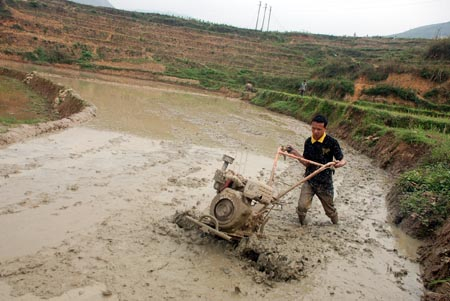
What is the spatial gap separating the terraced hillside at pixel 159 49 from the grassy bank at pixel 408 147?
694 inches

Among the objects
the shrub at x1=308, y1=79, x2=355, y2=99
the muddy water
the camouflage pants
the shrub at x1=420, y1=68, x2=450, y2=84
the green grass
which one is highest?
the shrub at x1=420, y1=68, x2=450, y2=84

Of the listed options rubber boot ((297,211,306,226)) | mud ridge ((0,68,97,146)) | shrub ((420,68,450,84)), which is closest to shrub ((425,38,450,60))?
shrub ((420,68,450,84))

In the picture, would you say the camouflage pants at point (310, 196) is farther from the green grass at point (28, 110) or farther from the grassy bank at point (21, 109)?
the green grass at point (28, 110)

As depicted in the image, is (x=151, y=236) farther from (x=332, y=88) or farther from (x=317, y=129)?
(x=332, y=88)

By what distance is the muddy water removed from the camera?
4.24 m

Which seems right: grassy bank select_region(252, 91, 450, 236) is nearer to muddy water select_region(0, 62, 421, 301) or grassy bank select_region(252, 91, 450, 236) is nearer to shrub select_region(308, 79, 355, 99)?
muddy water select_region(0, 62, 421, 301)

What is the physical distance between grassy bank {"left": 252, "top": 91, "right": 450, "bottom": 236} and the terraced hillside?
17.6 meters

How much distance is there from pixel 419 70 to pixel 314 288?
28.1 m

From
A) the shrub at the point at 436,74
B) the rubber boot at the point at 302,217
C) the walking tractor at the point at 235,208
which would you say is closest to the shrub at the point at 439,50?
the shrub at the point at 436,74

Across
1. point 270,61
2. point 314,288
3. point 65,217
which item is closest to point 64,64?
point 270,61

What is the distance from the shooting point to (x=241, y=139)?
1452 cm

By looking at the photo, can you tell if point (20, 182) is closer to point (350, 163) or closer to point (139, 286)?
point (139, 286)

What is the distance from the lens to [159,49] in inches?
1996

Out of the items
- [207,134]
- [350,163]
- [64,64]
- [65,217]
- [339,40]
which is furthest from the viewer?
[339,40]
